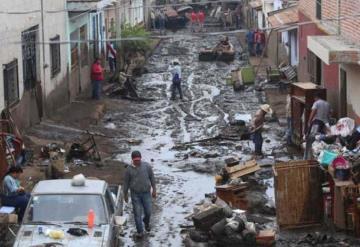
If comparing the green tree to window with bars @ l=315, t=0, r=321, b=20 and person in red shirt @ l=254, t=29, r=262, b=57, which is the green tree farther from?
window with bars @ l=315, t=0, r=321, b=20

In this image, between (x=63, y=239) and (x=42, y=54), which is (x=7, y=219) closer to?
(x=63, y=239)

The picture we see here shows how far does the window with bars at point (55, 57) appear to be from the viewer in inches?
1197

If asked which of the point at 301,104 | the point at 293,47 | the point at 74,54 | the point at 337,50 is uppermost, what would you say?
the point at 337,50

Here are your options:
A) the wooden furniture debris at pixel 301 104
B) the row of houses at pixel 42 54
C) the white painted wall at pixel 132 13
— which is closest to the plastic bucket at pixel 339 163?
the wooden furniture debris at pixel 301 104

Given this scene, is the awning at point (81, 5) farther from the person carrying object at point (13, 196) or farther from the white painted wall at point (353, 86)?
the person carrying object at point (13, 196)

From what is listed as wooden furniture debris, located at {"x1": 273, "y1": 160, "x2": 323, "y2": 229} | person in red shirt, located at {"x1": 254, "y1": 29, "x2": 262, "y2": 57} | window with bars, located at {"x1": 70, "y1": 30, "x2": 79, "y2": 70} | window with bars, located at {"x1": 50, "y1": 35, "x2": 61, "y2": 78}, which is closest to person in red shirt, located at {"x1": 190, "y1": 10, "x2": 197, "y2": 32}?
person in red shirt, located at {"x1": 254, "y1": 29, "x2": 262, "y2": 57}

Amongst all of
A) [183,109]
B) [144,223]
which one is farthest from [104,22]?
[144,223]

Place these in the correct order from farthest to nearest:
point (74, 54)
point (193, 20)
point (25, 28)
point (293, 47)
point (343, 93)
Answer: point (193, 20)
point (293, 47)
point (74, 54)
point (25, 28)
point (343, 93)

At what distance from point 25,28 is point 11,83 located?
216 cm

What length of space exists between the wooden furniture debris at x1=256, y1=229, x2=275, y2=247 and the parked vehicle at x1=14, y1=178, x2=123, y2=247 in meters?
2.28

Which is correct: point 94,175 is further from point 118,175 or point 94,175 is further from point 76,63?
point 76,63

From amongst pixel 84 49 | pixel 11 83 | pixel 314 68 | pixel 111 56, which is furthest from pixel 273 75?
pixel 11 83

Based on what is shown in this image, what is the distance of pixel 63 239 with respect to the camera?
43.0 ft

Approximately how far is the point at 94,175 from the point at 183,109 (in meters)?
12.2
